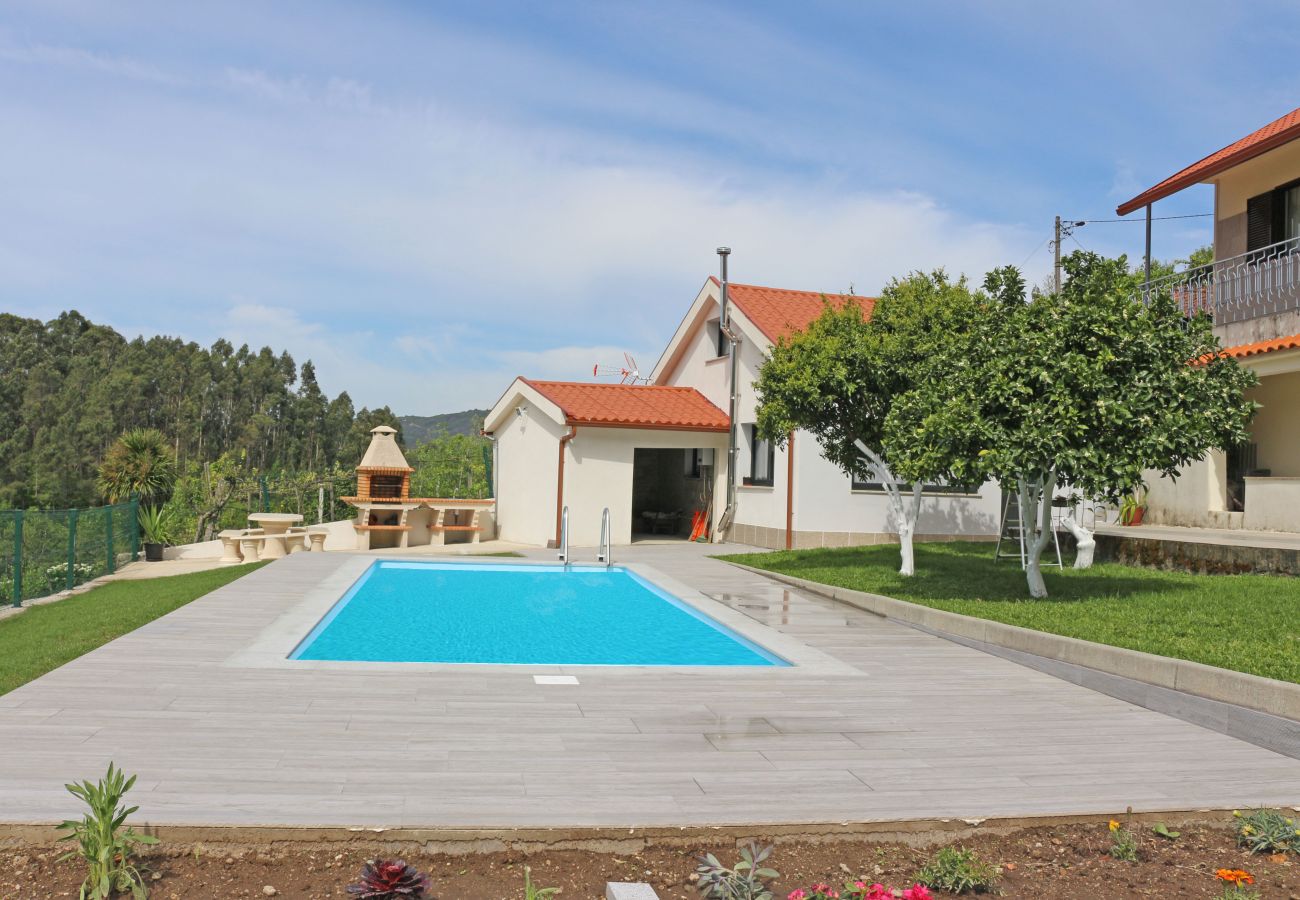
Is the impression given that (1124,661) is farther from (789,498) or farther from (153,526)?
(153,526)

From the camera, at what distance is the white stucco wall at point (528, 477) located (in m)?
19.8

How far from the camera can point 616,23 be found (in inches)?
620

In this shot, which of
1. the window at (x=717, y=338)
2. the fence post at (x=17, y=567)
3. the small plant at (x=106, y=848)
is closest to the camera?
the small plant at (x=106, y=848)

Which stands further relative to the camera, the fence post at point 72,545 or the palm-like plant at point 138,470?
the palm-like plant at point 138,470

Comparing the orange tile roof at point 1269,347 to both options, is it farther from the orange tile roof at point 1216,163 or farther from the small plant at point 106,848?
the small plant at point 106,848

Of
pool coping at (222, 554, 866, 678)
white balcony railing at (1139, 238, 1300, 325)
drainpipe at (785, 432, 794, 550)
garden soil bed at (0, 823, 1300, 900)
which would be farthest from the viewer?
drainpipe at (785, 432, 794, 550)

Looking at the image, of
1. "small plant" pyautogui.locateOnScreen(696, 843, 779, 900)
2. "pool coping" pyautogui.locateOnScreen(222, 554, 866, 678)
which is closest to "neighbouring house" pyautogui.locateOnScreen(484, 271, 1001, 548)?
"pool coping" pyautogui.locateOnScreen(222, 554, 866, 678)

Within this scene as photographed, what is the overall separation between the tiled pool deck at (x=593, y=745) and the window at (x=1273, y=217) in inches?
430

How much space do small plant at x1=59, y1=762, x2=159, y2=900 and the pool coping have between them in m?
3.77

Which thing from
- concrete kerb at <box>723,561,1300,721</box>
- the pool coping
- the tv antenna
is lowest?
the pool coping

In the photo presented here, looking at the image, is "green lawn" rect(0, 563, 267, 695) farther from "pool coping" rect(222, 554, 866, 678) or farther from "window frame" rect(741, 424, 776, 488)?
"window frame" rect(741, 424, 776, 488)

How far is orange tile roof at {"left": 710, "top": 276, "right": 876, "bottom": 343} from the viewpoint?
63.9 feet

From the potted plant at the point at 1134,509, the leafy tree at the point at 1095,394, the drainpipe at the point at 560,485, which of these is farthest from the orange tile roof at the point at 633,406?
the leafy tree at the point at 1095,394

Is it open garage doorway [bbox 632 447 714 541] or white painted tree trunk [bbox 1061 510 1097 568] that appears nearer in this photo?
white painted tree trunk [bbox 1061 510 1097 568]
